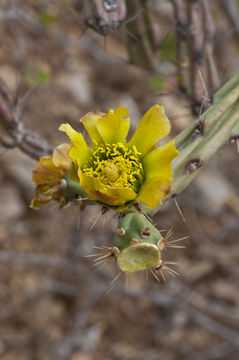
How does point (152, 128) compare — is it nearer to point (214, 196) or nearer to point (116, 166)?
point (116, 166)

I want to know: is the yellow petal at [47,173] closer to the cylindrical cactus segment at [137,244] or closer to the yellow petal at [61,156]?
the yellow petal at [61,156]

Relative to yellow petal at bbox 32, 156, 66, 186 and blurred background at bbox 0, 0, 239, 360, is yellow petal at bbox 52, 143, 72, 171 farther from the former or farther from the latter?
blurred background at bbox 0, 0, 239, 360

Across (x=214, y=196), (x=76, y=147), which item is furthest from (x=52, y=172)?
(x=214, y=196)

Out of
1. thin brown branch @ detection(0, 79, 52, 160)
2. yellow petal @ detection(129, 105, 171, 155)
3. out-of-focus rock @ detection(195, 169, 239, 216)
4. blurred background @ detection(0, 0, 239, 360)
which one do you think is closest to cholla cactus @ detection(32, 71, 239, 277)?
yellow petal @ detection(129, 105, 171, 155)

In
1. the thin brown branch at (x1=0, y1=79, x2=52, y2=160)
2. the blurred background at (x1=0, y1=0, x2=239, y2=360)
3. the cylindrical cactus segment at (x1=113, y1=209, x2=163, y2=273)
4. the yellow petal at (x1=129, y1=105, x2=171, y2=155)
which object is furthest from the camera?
the blurred background at (x1=0, y1=0, x2=239, y2=360)

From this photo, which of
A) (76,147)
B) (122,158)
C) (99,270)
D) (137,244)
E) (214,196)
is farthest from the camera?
Result: (214,196)

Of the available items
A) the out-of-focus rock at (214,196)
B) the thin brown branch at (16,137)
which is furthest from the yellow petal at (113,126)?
the out-of-focus rock at (214,196)
